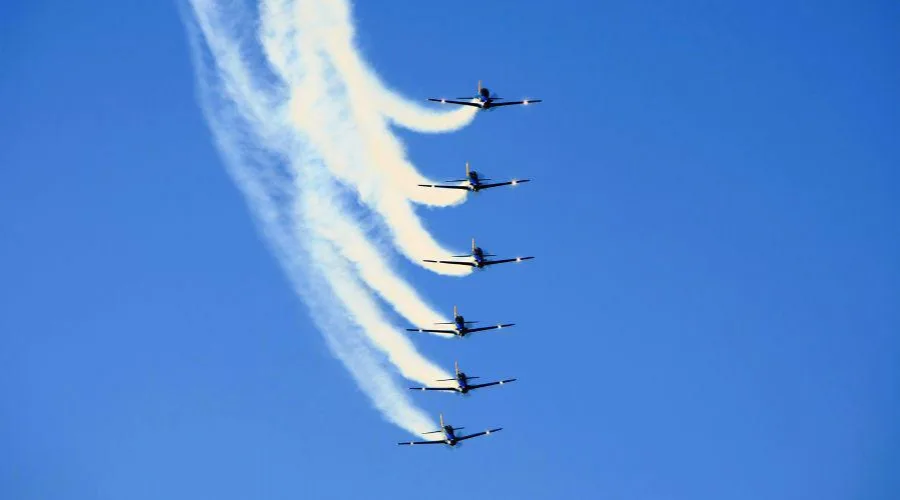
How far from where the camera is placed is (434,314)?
74.2 metres

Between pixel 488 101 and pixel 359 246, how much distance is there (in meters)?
10.3

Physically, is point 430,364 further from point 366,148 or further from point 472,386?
point 366,148

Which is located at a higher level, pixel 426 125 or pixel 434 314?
pixel 426 125

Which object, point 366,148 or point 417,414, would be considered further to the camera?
point 417,414

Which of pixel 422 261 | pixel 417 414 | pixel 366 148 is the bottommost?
pixel 417 414

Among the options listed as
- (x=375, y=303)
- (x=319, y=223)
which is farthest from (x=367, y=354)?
(x=319, y=223)

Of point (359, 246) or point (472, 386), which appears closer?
point (359, 246)

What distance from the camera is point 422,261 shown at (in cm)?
7306

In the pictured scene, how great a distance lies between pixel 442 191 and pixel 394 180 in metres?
2.97

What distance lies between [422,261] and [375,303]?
3.49 meters

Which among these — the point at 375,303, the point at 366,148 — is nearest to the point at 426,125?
the point at 366,148

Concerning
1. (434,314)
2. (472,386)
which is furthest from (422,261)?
(472,386)

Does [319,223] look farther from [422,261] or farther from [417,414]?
[417,414]

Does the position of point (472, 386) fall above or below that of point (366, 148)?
below
